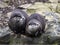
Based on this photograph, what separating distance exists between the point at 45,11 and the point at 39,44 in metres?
1.36

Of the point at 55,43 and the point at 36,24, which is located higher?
the point at 36,24

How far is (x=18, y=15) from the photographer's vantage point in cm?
363

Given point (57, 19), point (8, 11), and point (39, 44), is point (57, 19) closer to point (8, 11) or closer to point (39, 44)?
point (39, 44)

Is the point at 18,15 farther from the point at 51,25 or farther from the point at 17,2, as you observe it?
the point at 17,2

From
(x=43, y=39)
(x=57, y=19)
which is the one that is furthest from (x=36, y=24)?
(x=57, y=19)

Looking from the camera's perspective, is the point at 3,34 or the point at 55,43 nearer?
the point at 55,43

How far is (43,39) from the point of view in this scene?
3.43 meters

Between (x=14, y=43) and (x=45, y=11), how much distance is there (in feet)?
4.60

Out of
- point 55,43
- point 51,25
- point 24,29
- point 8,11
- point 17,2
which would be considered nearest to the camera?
point 55,43

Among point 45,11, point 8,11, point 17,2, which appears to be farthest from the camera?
point 17,2

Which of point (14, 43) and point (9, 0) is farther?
point (9, 0)

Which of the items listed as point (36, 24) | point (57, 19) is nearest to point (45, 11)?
point (57, 19)

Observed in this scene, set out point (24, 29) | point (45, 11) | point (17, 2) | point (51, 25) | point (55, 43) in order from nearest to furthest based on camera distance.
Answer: point (55, 43), point (24, 29), point (51, 25), point (45, 11), point (17, 2)

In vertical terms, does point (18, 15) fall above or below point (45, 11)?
above
